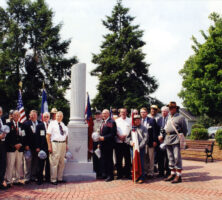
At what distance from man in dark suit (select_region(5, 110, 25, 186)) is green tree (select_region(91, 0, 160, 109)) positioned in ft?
77.0

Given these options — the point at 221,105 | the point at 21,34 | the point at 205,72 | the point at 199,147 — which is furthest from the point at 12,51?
the point at 199,147

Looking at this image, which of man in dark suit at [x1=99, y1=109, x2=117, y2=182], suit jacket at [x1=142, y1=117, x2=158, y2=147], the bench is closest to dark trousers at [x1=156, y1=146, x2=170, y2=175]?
suit jacket at [x1=142, y1=117, x2=158, y2=147]

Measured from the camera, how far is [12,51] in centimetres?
2961

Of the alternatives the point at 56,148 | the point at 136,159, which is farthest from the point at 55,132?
the point at 136,159

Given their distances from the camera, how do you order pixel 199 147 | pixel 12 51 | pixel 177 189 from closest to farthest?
pixel 177 189
pixel 199 147
pixel 12 51

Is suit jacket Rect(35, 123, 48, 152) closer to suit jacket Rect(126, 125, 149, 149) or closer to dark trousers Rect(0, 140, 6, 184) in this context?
dark trousers Rect(0, 140, 6, 184)

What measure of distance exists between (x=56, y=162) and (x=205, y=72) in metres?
19.3

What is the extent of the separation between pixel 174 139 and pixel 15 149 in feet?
14.5

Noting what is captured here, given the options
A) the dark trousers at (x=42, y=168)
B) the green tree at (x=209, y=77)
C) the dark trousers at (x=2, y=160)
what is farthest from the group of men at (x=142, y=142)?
the green tree at (x=209, y=77)

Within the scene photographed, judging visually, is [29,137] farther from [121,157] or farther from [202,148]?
[202,148]

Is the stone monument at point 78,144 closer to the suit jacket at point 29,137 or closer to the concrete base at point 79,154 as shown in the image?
the concrete base at point 79,154

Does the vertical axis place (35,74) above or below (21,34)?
below

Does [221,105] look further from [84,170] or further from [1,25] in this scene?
[1,25]

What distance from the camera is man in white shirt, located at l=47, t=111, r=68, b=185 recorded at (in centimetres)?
738
